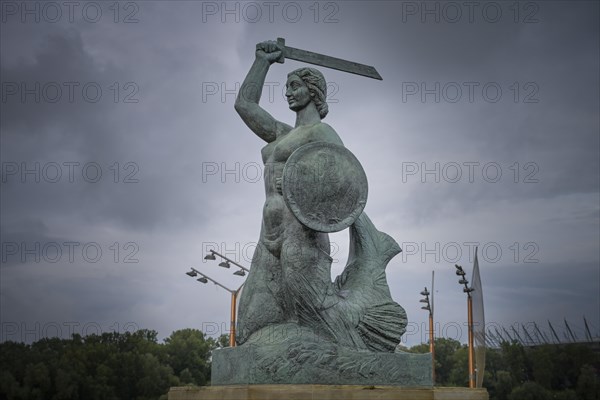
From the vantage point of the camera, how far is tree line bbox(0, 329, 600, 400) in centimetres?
3697

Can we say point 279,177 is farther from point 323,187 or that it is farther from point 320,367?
point 320,367

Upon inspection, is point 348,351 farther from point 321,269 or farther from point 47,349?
point 47,349

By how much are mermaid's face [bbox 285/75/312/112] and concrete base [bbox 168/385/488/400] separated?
3.45 m

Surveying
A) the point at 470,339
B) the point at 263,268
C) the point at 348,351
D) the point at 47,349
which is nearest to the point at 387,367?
the point at 348,351

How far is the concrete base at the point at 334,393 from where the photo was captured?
24.9ft

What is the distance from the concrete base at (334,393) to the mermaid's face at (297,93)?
136 inches

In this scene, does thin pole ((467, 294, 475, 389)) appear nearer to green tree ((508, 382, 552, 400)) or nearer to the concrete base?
the concrete base

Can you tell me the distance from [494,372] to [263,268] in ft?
128

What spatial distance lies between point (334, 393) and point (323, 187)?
2238 millimetres

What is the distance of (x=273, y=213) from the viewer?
348 inches

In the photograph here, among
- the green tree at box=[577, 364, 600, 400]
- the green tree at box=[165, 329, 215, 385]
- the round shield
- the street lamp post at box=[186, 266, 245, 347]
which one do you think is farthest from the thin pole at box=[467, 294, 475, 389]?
the green tree at box=[165, 329, 215, 385]

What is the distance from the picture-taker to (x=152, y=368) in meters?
40.5

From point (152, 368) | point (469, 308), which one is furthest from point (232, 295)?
point (152, 368)

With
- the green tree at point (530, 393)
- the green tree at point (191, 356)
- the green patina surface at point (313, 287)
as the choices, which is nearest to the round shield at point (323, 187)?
the green patina surface at point (313, 287)
